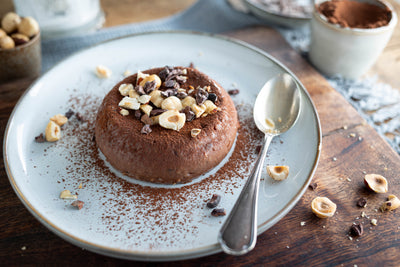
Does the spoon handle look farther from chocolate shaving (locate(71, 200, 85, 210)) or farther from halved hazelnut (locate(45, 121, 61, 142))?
halved hazelnut (locate(45, 121, 61, 142))

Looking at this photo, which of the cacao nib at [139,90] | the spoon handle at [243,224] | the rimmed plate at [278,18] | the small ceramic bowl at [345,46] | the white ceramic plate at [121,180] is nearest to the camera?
the spoon handle at [243,224]

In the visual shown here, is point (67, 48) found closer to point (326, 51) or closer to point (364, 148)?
point (326, 51)

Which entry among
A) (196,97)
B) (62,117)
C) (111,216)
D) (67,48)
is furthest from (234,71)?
(67,48)

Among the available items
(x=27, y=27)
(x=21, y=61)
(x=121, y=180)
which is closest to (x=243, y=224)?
(x=121, y=180)

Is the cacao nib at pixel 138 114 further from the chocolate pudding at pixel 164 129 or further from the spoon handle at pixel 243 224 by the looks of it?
the spoon handle at pixel 243 224

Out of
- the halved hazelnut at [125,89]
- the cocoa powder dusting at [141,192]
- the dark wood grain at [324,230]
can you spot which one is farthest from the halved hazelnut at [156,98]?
the dark wood grain at [324,230]

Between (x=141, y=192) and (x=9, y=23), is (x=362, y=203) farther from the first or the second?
(x=9, y=23)
